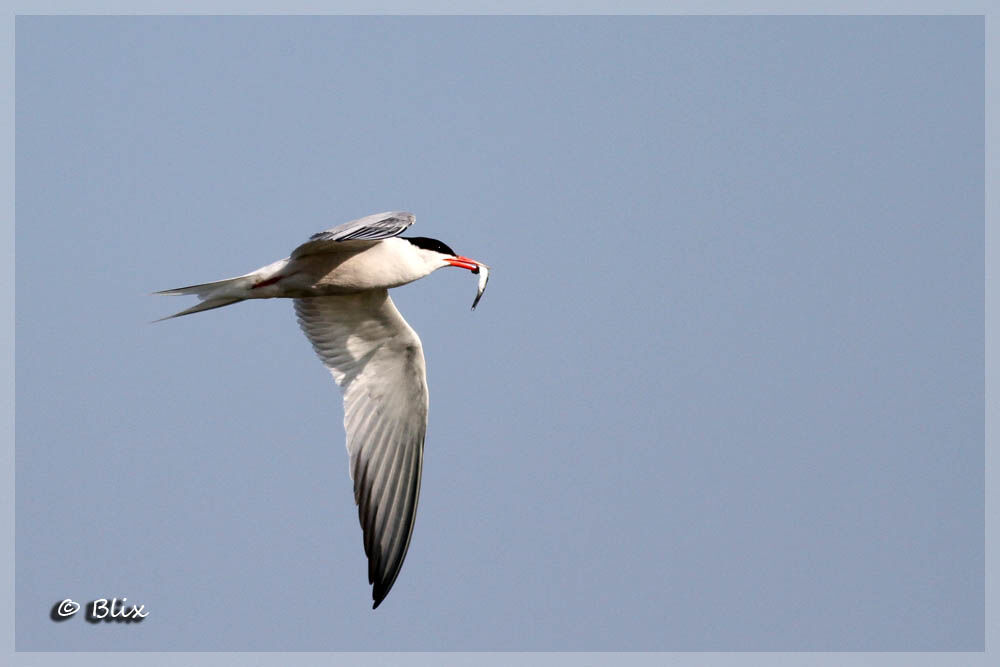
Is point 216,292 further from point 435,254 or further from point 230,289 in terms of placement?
point 435,254

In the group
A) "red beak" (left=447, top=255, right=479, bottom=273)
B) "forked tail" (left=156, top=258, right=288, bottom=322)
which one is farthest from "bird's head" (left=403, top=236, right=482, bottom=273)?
"forked tail" (left=156, top=258, right=288, bottom=322)

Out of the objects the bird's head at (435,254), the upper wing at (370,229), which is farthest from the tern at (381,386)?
the upper wing at (370,229)

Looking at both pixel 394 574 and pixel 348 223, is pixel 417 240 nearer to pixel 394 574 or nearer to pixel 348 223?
pixel 348 223

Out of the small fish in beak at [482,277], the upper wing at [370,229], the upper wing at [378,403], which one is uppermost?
the upper wing at [370,229]

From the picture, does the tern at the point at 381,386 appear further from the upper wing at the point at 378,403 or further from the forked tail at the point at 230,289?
the forked tail at the point at 230,289

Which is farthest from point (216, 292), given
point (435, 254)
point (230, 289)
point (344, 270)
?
point (435, 254)

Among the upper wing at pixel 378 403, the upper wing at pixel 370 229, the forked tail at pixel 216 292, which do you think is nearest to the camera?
the upper wing at pixel 370 229
